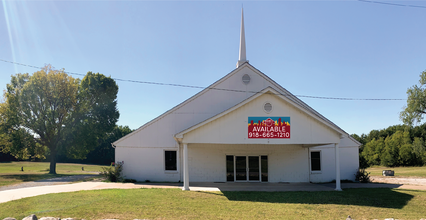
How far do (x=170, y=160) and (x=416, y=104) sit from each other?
1552 inches

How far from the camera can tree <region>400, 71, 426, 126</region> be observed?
4103cm

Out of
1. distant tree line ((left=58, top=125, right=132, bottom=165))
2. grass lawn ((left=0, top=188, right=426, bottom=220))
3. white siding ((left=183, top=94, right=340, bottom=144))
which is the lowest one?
distant tree line ((left=58, top=125, right=132, bottom=165))

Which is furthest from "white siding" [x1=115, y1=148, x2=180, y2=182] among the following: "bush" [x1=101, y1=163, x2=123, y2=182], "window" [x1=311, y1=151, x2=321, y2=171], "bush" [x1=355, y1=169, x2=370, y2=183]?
"bush" [x1=355, y1=169, x2=370, y2=183]

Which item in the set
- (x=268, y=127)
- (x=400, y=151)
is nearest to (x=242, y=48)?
(x=268, y=127)

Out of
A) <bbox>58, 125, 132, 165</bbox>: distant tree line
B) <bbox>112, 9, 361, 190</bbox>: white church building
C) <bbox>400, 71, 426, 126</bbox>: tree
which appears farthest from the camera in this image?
<bbox>58, 125, 132, 165</bbox>: distant tree line

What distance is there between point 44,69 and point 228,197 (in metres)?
25.6

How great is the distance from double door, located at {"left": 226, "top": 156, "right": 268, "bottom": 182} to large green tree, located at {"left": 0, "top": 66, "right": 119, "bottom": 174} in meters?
19.6

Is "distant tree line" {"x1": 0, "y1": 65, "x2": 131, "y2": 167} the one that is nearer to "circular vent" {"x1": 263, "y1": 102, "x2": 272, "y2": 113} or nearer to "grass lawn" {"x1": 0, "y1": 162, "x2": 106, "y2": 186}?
"grass lawn" {"x1": 0, "y1": 162, "x2": 106, "y2": 186}

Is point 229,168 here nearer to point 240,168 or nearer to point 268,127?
point 240,168

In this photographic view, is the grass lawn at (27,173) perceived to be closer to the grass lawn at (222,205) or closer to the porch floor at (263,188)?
the grass lawn at (222,205)

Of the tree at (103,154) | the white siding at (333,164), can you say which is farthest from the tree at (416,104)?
the tree at (103,154)

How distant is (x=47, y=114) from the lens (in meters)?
28.5

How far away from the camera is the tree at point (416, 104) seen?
4103 cm

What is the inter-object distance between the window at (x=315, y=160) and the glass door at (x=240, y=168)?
480 centimetres
